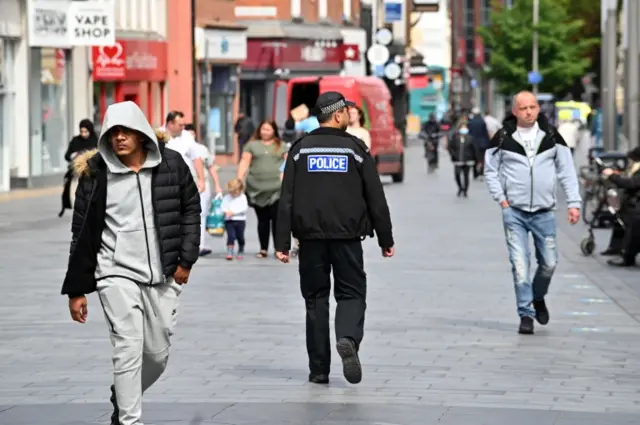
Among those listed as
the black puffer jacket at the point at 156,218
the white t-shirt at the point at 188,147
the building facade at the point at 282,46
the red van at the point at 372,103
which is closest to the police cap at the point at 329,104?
the black puffer jacket at the point at 156,218

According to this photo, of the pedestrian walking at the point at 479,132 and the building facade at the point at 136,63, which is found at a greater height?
the building facade at the point at 136,63

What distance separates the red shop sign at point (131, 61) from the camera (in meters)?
42.8

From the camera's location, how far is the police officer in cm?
1021

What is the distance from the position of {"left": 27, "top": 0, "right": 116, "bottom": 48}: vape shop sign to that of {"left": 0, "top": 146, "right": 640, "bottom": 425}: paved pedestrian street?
57.9 feet

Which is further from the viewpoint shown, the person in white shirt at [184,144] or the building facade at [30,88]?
the building facade at [30,88]

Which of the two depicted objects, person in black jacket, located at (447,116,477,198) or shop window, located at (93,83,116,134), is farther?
shop window, located at (93,83,116,134)

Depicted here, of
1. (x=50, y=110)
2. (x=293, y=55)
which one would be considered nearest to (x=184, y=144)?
(x=50, y=110)

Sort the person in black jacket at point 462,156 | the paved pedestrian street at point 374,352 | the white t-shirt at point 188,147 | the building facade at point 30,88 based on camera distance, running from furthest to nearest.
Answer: the building facade at point 30,88 → the person in black jacket at point 462,156 → the white t-shirt at point 188,147 → the paved pedestrian street at point 374,352

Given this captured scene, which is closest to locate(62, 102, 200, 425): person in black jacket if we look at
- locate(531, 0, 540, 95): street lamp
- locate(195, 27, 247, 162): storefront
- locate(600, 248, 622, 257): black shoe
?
locate(600, 248, 622, 257): black shoe

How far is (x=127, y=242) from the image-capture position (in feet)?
26.7

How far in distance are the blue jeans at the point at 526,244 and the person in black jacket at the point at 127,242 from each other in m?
5.15

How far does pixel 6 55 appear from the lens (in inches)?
1470

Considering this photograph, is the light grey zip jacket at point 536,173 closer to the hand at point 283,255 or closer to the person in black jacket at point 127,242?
the hand at point 283,255

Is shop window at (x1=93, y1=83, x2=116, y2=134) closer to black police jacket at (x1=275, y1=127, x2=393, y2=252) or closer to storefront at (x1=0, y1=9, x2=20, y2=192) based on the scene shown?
storefront at (x1=0, y1=9, x2=20, y2=192)
